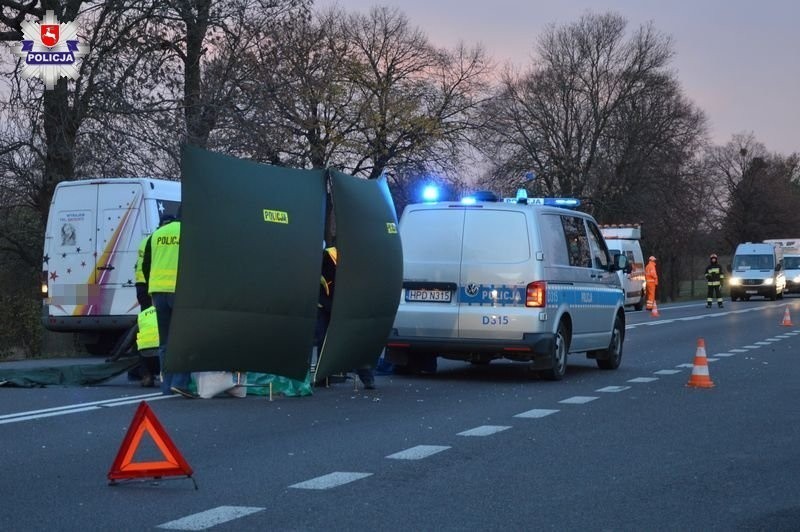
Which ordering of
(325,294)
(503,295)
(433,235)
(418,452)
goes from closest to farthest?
(418,452)
(325,294)
(503,295)
(433,235)

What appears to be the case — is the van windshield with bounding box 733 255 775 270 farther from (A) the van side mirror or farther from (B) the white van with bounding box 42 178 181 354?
(A) the van side mirror

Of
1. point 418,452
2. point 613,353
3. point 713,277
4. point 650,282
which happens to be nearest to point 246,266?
point 418,452

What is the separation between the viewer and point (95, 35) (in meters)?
23.6

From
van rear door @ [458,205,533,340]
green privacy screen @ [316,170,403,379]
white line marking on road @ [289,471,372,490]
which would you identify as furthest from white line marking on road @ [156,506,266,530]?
van rear door @ [458,205,533,340]

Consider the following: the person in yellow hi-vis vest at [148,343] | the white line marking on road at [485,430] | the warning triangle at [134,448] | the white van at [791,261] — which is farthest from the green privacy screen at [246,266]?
the white van at [791,261]

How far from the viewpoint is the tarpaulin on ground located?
13.9m

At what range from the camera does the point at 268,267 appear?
11.6m

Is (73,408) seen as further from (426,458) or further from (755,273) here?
(755,273)

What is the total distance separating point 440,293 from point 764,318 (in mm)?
22602

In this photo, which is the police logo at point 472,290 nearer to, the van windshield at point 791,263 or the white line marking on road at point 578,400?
the white line marking on road at point 578,400

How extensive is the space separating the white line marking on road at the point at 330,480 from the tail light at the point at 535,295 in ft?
21.6

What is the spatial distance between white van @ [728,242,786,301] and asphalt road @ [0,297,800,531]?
43740mm

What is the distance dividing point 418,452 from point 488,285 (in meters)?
5.73

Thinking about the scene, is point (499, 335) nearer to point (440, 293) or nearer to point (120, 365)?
point (440, 293)
